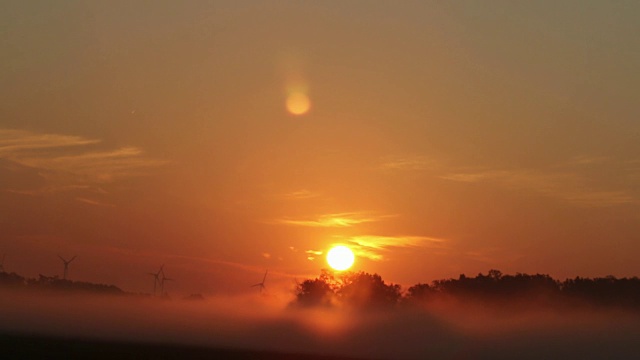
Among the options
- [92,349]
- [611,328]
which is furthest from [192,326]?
[92,349]

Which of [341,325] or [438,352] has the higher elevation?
[341,325]

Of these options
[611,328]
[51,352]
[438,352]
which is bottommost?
[51,352]

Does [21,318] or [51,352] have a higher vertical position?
[21,318]

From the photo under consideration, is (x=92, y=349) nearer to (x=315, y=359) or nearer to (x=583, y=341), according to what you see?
(x=315, y=359)

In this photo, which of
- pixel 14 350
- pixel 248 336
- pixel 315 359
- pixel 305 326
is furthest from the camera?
pixel 305 326

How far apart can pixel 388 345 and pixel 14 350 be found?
251 ft

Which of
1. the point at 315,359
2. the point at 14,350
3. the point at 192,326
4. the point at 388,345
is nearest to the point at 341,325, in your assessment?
the point at 192,326

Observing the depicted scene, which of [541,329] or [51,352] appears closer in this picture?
[51,352]

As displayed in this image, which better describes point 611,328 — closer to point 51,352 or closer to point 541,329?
point 541,329

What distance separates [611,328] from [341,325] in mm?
52203

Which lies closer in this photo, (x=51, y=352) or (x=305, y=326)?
(x=51, y=352)

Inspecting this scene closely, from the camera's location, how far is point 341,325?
19150 cm

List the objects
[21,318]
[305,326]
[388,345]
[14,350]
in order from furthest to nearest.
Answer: [305,326]
[21,318]
[388,345]
[14,350]

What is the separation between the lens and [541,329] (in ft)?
559
